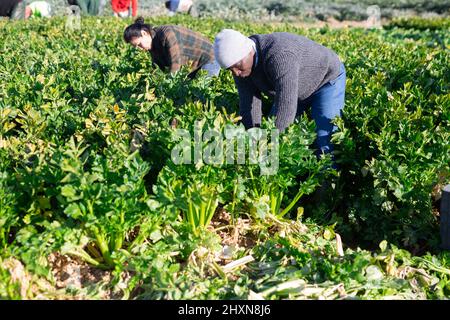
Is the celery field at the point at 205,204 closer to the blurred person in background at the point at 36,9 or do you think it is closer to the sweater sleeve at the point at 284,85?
the sweater sleeve at the point at 284,85

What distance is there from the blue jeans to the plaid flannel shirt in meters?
1.80

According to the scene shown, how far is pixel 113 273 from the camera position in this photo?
296 cm

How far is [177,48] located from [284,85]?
2.15 m

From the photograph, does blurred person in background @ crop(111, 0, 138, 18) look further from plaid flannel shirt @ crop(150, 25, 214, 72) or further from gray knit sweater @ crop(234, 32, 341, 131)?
gray knit sweater @ crop(234, 32, 341, 131)

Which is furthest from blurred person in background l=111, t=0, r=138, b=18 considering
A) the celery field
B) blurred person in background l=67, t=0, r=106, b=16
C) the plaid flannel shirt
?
the celery field

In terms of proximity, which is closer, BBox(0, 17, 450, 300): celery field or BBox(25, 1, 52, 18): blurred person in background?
BBox(0, 17, 450, 300): celery field

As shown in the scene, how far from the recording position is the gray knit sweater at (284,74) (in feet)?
12.0

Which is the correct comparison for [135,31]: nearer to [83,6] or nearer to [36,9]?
[83,6]

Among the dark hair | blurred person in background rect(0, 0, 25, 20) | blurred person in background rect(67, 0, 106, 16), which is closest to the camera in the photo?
the dark hair

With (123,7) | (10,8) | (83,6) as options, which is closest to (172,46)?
(10,8)

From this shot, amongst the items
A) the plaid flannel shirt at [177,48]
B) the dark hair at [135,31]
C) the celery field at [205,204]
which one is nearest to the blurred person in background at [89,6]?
the plaid flannel shirt at [177,48]

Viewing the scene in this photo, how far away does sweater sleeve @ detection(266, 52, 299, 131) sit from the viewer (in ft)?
12.0

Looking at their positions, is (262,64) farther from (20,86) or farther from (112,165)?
(20,86)

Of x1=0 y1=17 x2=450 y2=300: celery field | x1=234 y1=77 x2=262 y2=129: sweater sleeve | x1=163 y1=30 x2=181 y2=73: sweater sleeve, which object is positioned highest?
x1=163 y1=30 x2=181 y2=73: sweater sleeve
